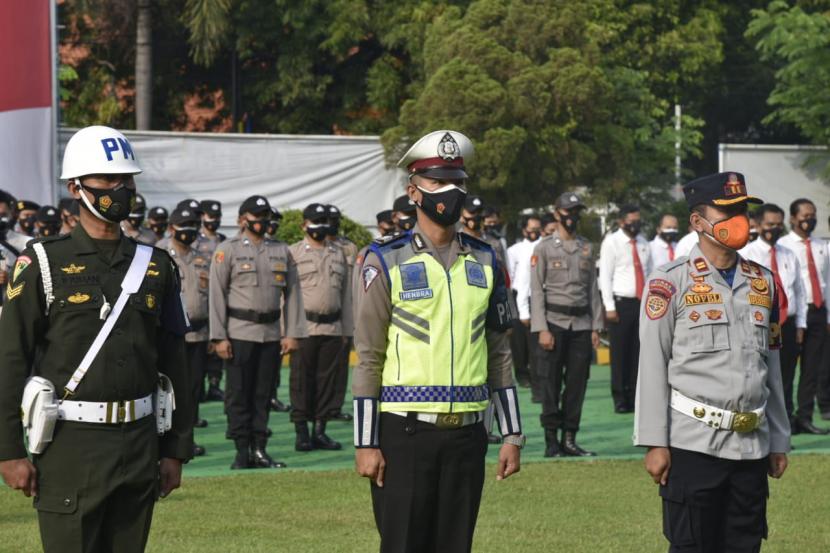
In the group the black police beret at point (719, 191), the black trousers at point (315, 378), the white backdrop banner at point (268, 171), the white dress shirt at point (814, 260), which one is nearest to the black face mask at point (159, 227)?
the black trousers at point (315, 378)

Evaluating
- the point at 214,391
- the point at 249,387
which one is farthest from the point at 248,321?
the point at 214,391

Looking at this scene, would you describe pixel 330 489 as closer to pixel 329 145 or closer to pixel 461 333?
pixel 461 333

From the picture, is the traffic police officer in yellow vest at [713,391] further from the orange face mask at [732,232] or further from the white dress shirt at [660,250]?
the white dress shirt at [660,250]

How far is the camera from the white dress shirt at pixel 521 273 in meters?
19.0

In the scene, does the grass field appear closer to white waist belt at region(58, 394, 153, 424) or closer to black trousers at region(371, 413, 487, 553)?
black trousers at region(371, 413, 487, 553)

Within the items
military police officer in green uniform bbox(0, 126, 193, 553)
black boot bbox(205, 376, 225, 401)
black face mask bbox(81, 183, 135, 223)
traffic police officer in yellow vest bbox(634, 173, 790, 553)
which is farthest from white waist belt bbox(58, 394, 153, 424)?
black boot bbox(205, 376, 225, 401)

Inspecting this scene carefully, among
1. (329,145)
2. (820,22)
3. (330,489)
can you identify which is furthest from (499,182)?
(330,489)

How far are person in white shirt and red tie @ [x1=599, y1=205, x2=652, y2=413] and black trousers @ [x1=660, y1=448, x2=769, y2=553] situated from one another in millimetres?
11033

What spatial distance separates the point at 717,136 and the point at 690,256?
38.3 m

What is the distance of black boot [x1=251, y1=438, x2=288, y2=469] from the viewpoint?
13266 millimetres

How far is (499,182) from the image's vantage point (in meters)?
26.7

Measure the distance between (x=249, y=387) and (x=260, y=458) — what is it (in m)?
0.61

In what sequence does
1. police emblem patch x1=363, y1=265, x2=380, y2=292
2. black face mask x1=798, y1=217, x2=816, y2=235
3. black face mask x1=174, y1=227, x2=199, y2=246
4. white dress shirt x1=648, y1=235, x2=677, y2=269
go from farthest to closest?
white dress shirt x1=648, y1=235, x2=677, y2=269
black face mask x1=798, y1=217, x2=816, y2=235
black face mask x1=174, y1=227, x2=199, y2=246
police emblem patch x1=363, y1=265, x2=380, y2=292

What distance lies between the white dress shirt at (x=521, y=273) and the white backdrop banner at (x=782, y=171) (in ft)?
19.7
